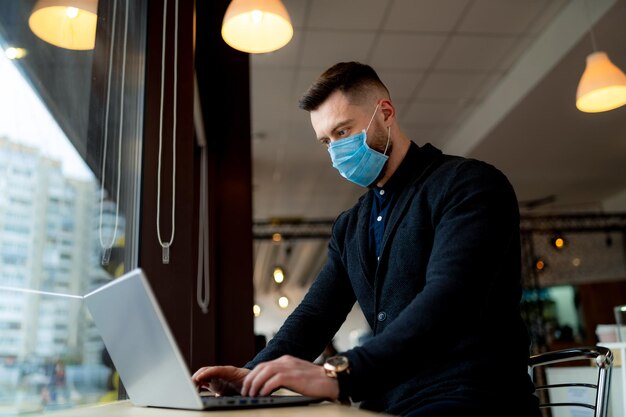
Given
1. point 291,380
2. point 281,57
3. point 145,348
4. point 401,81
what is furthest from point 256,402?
point 401,81

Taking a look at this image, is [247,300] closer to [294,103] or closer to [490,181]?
[490,181]

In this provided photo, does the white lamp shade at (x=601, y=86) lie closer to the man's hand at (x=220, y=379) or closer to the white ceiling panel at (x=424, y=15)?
the white ceiling panel at (x=424, y=15)

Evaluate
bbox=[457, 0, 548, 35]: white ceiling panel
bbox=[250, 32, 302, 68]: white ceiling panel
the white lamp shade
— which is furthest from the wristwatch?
bbox=[250, 32, 302, 68]: white ceiling panel

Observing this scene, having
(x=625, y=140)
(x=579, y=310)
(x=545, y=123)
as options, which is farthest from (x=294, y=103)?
(x=579, y=310)

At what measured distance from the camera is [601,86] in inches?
143

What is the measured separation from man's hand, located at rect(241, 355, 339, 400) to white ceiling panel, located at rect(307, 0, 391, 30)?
358 cm

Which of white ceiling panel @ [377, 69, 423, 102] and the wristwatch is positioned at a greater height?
white ceiling panel @ [377, 69, 423, 102]

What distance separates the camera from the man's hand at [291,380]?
3.01 ft

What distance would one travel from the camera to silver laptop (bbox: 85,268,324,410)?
819 mm

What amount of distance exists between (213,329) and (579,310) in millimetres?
8236

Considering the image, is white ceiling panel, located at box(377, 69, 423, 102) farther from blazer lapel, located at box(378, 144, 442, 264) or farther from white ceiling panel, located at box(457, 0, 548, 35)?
blazer lapel, located at box(378, 144, 442, 264)

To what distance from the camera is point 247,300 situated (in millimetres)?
3299

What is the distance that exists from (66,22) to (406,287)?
90cm

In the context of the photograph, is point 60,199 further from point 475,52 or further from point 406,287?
point 475,52
